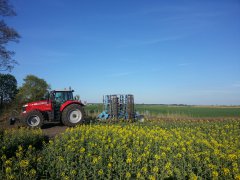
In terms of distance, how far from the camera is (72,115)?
15.1 meters

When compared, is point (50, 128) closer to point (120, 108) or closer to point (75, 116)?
point (75, 116)

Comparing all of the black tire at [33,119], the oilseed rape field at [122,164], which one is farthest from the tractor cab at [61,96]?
the oilseed rape field at [122,164]

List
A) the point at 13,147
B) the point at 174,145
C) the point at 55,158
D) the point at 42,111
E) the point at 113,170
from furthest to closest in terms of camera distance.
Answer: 1. the point at 42,111
2. the point at 13,147
3. the point at 174,145
4. the point at 55,158
5. the point at 113,170

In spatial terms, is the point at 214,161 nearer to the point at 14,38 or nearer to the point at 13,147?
the point at 13,147

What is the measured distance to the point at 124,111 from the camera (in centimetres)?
1862

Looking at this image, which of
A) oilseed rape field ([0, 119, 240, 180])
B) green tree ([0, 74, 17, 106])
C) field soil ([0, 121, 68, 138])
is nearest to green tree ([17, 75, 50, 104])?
field soil ([0, 121, 68, 138])

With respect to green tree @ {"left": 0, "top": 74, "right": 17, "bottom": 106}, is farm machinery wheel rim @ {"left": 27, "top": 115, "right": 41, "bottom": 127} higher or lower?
lower

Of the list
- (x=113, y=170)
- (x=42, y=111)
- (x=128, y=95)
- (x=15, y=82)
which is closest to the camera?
(x=113, y=170)

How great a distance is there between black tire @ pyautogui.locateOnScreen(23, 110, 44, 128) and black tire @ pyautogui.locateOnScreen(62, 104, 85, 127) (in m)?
1.26

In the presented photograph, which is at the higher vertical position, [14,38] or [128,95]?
[14,38]

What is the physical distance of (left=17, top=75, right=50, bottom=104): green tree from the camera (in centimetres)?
2908

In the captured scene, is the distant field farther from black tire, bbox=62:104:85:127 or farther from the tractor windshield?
black tire, bbox=62:104:85:127

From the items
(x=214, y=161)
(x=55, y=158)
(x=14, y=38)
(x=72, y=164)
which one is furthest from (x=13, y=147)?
(x=14, y=38)

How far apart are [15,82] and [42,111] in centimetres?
3971
